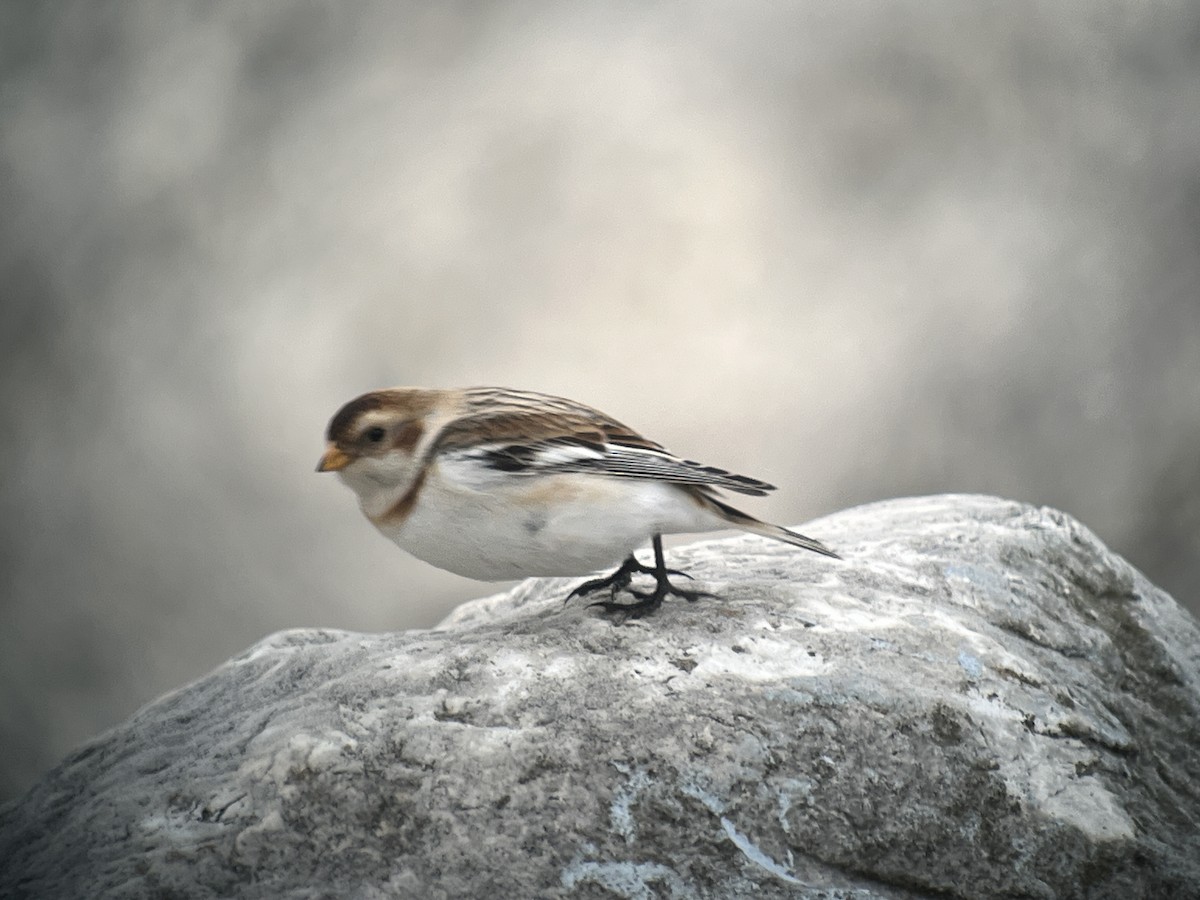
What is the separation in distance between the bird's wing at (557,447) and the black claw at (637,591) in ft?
0.75

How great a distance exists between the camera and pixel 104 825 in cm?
233

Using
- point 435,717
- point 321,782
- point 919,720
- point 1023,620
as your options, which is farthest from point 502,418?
point 1023,620

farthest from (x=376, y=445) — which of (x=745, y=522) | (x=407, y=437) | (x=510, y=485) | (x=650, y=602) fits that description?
(x=745, y=522)

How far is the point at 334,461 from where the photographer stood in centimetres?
271

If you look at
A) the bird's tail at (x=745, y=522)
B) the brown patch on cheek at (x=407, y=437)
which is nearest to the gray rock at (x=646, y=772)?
the bird's tail at (x=745, y=522)

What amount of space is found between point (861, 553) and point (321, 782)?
70.2 inches

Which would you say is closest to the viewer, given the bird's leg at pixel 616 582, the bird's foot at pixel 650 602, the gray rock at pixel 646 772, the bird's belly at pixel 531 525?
the gray rock at pixel 646 772

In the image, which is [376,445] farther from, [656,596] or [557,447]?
[656,596]

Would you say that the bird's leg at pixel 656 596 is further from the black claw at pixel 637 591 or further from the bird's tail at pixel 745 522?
the bird's tail at pixel 745 522

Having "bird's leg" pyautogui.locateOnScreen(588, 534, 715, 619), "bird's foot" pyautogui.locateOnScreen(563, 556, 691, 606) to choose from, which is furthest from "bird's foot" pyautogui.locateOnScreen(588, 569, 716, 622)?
"bird's foot" pyautogui.locateOnScreen(563, 556, 691, 606)

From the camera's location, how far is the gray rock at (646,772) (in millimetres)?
2219

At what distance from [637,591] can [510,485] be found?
0.65 m

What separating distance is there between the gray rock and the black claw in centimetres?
5

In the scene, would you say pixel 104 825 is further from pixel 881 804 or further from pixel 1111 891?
pixel 1111 891
